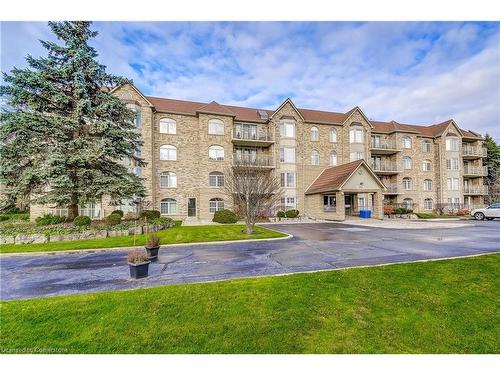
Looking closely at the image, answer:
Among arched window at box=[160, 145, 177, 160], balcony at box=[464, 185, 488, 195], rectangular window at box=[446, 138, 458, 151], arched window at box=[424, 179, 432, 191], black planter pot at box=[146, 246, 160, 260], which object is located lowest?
black planter pot at box=[146, 246, 160, 260]

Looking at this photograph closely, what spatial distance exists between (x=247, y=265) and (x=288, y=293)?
2.76m

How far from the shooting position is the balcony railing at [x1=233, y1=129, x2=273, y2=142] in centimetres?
2797

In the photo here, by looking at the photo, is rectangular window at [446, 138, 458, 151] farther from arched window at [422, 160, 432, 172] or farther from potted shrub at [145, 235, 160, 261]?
potted shrub at [145, 235, 160, 261]

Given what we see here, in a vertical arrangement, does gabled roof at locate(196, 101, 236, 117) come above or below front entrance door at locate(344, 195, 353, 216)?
above

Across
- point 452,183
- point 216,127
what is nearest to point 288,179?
point 216,127

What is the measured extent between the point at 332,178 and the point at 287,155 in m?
6.09

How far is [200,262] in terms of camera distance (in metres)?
8.41

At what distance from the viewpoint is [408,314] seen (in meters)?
4.69

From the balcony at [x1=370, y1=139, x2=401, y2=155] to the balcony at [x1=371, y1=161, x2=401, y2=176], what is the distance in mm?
1645

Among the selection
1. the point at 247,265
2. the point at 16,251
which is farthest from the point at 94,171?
the point at 247,265

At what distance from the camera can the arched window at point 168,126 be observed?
26297 millimetres

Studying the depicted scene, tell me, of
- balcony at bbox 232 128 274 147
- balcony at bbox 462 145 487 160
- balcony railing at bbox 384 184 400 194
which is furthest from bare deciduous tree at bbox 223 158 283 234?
balcony at bbox 462 145 487 160

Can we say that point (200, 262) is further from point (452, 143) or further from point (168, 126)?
point (452, 143)

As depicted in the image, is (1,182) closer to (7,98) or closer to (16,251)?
Result: (7,98)
